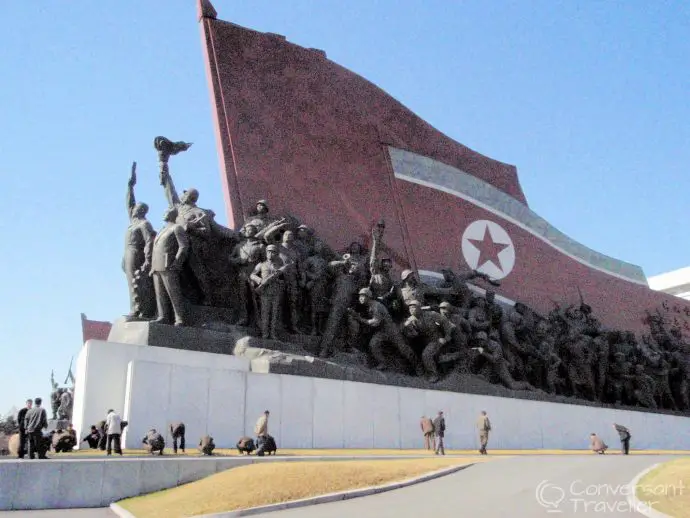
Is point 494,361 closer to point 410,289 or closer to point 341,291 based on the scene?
point 410,289

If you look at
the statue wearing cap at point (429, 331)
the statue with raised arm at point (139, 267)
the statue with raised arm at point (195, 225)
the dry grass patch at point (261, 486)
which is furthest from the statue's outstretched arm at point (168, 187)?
the dry grass patch at point (261, 486)

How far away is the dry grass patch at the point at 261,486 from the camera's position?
5551 millimetres

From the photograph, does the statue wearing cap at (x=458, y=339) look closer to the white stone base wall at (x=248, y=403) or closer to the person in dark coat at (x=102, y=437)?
the white stone base wall at (x=248, y=403)

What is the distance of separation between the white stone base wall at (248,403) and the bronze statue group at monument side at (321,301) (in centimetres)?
70

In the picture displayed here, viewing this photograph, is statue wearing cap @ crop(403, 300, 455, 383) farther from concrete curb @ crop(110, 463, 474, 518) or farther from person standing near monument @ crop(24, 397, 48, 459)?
person standing near monument @ crop(24, 397, 48, 459)

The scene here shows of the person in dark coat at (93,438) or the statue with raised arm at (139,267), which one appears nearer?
the person in dark coat at (93,438)

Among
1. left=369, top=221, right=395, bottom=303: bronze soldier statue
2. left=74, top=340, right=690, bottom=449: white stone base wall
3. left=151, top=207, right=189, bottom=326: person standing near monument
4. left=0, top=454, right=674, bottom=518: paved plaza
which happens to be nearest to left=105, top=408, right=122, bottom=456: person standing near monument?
left=74, top=340, right=690, bottom=449: white stone base wall

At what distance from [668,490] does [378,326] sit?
6464 millimetres

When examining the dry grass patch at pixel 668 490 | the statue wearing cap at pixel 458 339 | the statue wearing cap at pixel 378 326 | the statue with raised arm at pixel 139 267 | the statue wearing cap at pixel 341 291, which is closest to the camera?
the dry grass patch at pixel 668 490

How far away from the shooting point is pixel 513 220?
1680 centimetres

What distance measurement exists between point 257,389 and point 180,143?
428 cm

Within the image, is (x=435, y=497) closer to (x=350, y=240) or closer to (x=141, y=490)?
(x=141, y=490)

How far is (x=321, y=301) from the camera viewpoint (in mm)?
11219

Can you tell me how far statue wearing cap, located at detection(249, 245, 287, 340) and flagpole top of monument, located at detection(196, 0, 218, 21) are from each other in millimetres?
4943
